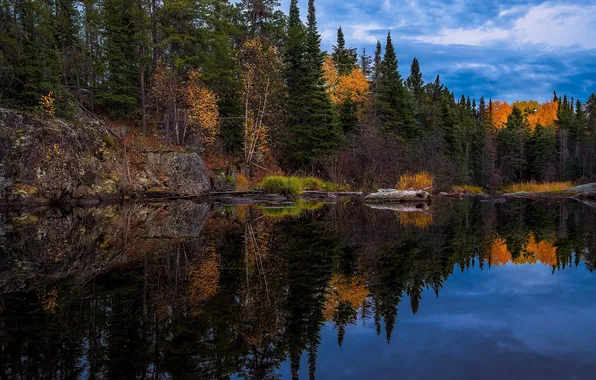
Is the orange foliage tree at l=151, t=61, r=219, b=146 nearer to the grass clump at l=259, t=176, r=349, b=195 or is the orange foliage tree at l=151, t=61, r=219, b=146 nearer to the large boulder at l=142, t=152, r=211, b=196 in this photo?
the large boulder at l=142, t=152, r=211, b=196

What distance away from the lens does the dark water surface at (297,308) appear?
3053mm

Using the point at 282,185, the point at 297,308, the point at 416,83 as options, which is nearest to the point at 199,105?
the point at 282,185

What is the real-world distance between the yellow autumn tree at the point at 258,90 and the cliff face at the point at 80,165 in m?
5.29

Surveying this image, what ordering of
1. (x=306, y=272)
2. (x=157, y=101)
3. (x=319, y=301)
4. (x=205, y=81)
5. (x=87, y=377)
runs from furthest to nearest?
(x=205, y=81), (x=157, y=101), (x=306, y=272), (x=319, y=301), (x=87, y=377)

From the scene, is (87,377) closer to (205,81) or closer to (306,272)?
(306,272)

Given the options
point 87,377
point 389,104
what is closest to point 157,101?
point 389,104

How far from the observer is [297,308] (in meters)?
4.28

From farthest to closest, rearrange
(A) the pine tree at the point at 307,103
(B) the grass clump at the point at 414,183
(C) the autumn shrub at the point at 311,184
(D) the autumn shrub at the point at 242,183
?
(A) the pine tree at the point at 307,103 < (C) the autumn shrub at the point at 311,184 < (D) the autumn shrub at the point at 242,183 < (B) the grass clump at the point at 414,183

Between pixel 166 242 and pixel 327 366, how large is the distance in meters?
6.21

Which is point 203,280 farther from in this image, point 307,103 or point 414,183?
point 307,103

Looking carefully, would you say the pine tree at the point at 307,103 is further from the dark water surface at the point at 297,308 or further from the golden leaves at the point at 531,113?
the golden leaves at the point at 531,113

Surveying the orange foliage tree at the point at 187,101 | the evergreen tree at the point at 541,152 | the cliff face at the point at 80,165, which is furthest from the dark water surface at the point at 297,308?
the evergreen tree at the point at 541,152

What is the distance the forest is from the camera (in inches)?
989

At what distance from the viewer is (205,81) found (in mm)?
32969
